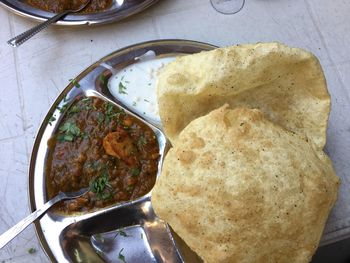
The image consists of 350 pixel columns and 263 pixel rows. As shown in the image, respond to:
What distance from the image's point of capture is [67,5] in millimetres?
2182

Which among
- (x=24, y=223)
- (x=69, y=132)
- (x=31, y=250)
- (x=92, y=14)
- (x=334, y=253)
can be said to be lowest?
(x=334, y=253)

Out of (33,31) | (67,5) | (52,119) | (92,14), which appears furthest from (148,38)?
(52,119)

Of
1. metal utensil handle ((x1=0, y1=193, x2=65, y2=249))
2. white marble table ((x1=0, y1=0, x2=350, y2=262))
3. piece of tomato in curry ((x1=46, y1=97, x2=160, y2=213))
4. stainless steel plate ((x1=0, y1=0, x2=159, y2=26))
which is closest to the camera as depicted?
metal utensil handle ((x1=0, y1=193, x2=65, y2=249))

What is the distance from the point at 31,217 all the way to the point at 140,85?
76cm

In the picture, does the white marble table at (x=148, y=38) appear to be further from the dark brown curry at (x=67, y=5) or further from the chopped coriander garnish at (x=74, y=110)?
the chopped coriander garnish at (x=74, y=110)

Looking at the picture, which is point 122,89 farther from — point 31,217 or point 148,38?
point 31,217

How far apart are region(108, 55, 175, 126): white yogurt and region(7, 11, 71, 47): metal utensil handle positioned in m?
0.48

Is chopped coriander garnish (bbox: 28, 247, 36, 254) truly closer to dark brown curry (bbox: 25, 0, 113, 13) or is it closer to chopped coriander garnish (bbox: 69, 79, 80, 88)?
chopped coriander garnish (bbox: 69, 79, 80, 88)

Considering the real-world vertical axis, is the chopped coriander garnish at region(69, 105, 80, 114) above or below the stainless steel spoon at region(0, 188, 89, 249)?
above

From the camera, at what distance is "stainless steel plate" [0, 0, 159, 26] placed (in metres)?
2.11

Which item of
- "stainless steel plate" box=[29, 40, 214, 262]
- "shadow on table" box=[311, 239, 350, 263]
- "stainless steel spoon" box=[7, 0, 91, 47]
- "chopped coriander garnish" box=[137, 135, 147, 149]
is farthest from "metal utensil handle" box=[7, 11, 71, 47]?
"shadow on table" box=[311, 239, 350, 263]

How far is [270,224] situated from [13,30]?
176 cm

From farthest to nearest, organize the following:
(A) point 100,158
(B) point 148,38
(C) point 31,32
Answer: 1. (B) point 148,38
2. (C) point 31,32
3. (A) point 100,158

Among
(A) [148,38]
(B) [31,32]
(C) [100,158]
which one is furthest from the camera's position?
(A) [148,38]
